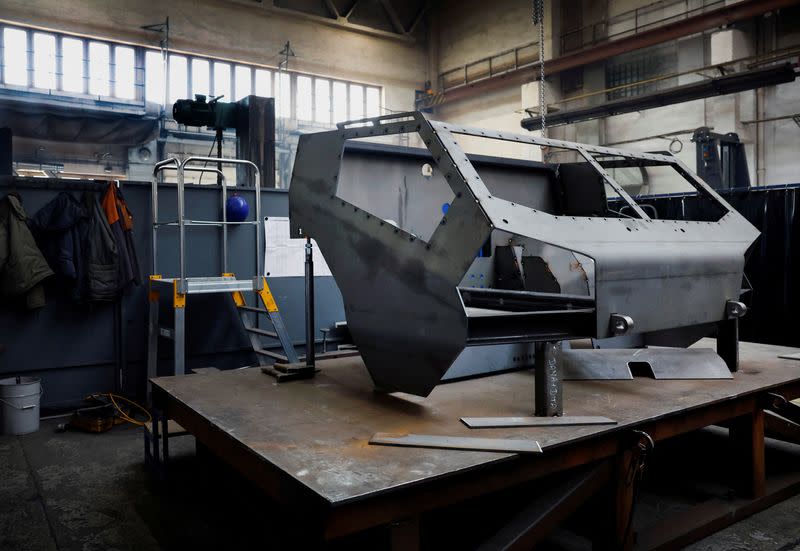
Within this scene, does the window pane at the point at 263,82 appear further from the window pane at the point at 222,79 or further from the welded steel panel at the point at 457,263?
the welded steel panel at the point at 457,263

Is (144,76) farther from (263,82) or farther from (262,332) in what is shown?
(262,332)

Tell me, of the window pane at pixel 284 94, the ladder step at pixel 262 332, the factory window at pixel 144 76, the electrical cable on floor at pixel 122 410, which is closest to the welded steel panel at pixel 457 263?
the ladder step at pixel 262 332

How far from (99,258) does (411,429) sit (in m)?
2.83

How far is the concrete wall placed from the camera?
7.98 m

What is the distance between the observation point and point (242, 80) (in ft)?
35.1

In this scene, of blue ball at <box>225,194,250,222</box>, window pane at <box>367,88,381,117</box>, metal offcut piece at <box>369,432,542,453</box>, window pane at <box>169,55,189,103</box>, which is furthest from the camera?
window pane at <box>367,88,381,117</box>

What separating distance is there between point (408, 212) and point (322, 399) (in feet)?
3.73

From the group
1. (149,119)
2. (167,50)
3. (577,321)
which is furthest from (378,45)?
(577,321)

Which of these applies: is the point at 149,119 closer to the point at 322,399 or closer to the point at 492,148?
the point at 492,148

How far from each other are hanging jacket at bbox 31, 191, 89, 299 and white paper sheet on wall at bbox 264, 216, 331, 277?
1.23 m

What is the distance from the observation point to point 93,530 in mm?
2271

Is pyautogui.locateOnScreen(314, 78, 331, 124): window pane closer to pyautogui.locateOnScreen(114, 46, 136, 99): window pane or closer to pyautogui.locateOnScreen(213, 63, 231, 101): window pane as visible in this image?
pyautogui.locateOnScreen(213, 63, 231, 101): window pane

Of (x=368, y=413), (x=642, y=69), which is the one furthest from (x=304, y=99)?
(x=368, y=413)

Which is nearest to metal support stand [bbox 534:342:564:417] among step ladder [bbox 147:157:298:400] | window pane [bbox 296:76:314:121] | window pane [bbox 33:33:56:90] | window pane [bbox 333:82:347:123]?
step ladder [bbox 147:157:298:400]
